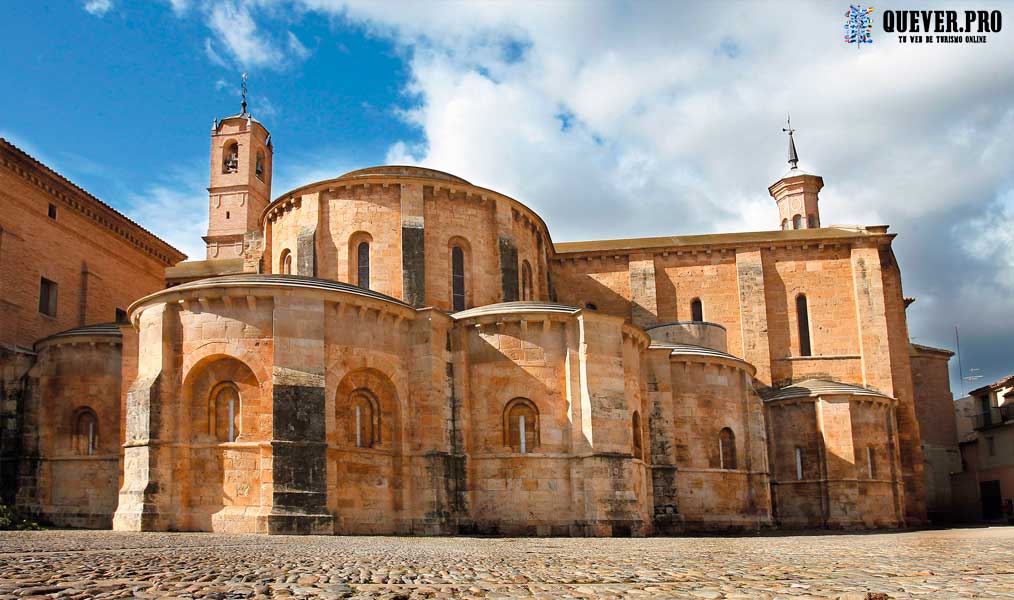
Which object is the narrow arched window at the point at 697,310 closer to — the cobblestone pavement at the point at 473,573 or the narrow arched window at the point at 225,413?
the narrow arched window at the point at 225,413

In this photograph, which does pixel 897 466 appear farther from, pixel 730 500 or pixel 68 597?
pixel 68 597

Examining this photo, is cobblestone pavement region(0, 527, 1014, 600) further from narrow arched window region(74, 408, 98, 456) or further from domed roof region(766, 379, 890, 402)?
domed roof region(766, 379, 890, 402)

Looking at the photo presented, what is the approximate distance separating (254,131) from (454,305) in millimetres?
32655

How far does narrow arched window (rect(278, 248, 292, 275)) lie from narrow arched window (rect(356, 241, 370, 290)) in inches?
108

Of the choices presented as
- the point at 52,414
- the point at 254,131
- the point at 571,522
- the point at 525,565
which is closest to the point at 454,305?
the point at 571,522

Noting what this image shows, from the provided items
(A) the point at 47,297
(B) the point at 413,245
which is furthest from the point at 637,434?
(A) the point at 47,297

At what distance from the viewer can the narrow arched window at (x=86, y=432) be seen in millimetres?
27250

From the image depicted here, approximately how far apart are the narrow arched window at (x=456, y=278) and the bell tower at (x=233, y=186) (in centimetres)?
2780

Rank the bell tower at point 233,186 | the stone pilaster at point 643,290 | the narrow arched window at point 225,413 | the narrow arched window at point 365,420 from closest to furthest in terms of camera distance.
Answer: the narrow arched window at point 225,413
the narrow arched window at point 365,420
the stone pilaster at point 643,290
the bell tower at point 233,186

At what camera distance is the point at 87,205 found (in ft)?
114

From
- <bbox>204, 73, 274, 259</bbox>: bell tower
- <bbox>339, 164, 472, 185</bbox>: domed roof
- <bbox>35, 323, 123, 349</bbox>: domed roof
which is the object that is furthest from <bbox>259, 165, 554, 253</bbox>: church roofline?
<bbox>204, 73, 274, 259</bbox>: bell tower

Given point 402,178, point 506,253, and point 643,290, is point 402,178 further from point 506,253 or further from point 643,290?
point 643,290

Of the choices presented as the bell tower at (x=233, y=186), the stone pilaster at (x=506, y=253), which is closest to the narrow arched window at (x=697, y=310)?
the stone pilaster at (x=506, y=253)

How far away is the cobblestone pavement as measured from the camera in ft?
25.4
